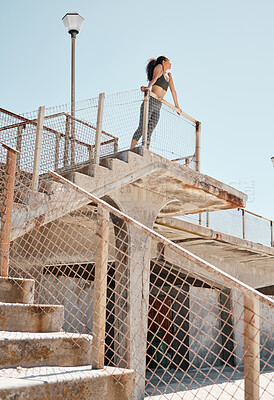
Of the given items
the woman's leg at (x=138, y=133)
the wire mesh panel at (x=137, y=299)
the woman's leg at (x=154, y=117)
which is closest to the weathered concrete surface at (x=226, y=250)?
the wire mesh panel at (x=137, y=299)

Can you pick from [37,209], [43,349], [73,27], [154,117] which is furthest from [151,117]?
[43,349]

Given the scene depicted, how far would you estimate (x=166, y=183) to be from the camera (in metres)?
9.50

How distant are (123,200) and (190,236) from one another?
418 centimetres

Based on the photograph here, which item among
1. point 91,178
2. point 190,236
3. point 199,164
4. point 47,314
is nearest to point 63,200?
point 91,178

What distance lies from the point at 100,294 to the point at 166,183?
601 cm

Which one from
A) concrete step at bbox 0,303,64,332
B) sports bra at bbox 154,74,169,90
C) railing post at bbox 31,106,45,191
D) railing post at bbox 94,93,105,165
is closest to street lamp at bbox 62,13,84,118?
sports bra at bbox 154,74,169,90

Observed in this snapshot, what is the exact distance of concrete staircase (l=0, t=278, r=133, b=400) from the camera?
118 inches

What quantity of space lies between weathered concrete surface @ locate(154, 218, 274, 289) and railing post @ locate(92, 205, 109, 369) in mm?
7345

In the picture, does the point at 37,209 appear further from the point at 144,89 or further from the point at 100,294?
the point at 144,89

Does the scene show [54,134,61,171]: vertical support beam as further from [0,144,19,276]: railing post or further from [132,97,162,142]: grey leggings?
[0,144,19,276]: railing post

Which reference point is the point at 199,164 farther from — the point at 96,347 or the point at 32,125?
the point at 96,347

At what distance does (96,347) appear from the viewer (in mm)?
3547

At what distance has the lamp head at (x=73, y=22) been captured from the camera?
11609 mm

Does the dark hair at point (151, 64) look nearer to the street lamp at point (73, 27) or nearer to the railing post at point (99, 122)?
the railing post at point (99, 122)
